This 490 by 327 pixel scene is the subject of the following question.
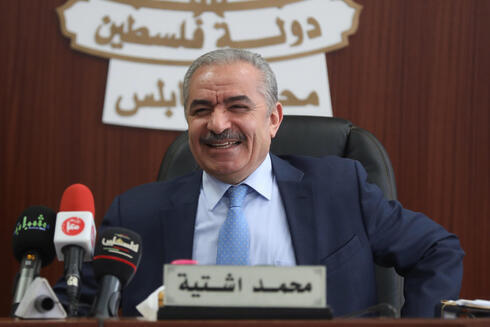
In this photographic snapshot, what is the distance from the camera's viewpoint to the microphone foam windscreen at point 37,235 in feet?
3.87

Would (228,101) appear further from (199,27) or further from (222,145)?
(199,27)

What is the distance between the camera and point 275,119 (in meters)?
1.90

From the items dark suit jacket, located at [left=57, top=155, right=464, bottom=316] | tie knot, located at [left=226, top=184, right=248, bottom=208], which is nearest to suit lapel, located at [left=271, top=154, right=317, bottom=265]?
dark suit jacket, located at [left=57, top=155, right=464, bottom=316]

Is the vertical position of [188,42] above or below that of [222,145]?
above

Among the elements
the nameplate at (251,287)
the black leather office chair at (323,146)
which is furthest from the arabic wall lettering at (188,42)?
the nameplate at (251,287)

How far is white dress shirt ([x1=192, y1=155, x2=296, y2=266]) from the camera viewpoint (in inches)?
67.4

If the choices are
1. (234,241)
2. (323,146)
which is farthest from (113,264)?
(323,146)

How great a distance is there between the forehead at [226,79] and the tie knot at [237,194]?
0.90 ft

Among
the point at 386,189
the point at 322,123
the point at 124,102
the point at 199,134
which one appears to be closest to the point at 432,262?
the point at 386,189

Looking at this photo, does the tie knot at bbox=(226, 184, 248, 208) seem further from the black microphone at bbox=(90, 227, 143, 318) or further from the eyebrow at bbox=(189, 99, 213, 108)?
the black microphone at bbox=(90, 227, 143, 318)

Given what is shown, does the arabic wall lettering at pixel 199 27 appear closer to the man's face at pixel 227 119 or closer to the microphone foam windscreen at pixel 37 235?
the man's face at pixel 227 119

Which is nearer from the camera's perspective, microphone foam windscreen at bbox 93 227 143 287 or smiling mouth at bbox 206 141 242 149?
microphone foam windscreen at bbox 93 227 143 287

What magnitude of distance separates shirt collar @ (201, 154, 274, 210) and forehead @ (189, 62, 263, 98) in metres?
0.24

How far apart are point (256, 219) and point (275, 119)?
323 millimetres
